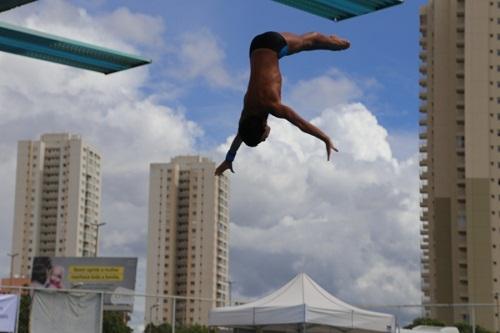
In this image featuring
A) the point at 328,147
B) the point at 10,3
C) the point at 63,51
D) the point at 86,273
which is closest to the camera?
the point at 328,147

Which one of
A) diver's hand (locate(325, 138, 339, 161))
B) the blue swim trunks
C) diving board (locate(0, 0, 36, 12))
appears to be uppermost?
diving board (locate(0, 0, 36, 12))

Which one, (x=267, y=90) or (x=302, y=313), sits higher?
(x=267, y=90)

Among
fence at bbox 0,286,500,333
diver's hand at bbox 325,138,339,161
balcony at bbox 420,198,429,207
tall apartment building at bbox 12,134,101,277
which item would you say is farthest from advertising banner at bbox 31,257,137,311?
tall apartment building at bbox 12,134,101,277

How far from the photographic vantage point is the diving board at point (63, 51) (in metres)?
13.6

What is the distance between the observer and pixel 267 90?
7.91m

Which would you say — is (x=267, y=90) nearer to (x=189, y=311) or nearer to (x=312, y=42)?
(x=312, y=42)

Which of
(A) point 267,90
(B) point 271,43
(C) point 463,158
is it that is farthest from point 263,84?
(C) point 463,158

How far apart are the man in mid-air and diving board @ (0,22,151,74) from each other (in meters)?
5.89

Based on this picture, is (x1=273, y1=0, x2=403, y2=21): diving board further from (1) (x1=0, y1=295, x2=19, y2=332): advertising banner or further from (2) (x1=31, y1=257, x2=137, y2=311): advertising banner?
(2) (x1=31, y1=257, x2=137, y2=311): advertising banner

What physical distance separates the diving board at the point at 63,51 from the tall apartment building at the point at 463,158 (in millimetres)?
66985

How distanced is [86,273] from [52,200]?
76.7 m

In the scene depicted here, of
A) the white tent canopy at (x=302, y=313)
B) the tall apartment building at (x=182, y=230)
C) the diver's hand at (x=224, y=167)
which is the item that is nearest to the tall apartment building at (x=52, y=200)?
the tall apartment building at (x=182, y=230)

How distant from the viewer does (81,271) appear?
67062 mm

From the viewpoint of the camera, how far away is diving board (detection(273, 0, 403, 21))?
10.5m
